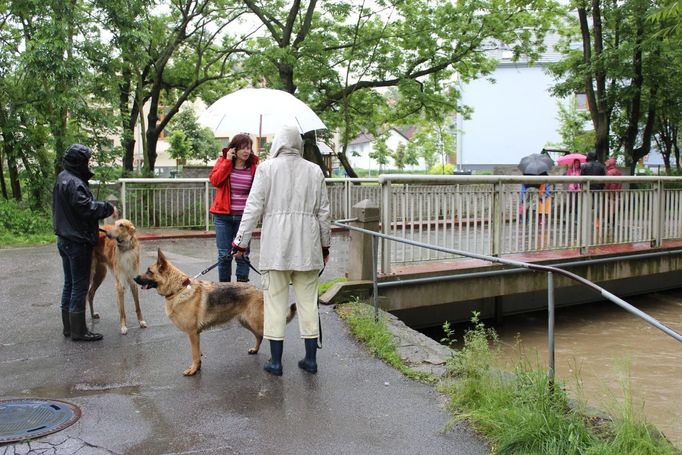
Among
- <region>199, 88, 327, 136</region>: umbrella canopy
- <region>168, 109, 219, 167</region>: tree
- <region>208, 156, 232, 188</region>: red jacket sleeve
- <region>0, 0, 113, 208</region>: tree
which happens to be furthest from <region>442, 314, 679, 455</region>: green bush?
<region>168, 109, 219, 167</region>: tree

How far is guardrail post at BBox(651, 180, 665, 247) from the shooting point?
1077 cm

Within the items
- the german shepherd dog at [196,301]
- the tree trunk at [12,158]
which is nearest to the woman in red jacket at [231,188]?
the german shepherd dog at [196,301]

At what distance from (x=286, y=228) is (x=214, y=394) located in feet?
4.65

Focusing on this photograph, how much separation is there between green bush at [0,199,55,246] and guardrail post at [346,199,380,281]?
8563 millimetres

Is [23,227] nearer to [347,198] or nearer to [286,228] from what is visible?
[347,198]

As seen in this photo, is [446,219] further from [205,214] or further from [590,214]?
[205,214]

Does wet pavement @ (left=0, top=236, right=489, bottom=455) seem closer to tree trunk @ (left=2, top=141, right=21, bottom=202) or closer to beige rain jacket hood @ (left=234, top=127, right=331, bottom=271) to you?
beige rain jacket hood @ (left=234, top=127, right=331, bottom=271)

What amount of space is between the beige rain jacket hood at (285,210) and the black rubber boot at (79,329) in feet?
6.87

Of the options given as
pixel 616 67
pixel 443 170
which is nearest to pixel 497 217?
pixel 616 67

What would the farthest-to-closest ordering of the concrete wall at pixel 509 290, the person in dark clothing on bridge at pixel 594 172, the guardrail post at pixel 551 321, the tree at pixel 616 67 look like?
the tree at pixel 616 67, the person in dark clothing on bridge at pixel 594 172, the concrete wall at pixel 509 290, the guardrail post at pixel 551 321

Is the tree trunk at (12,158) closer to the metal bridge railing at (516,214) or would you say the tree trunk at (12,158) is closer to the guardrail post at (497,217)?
the metal bridge railing at (516,214)

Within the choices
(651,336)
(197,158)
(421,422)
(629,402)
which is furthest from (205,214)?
(197,158)

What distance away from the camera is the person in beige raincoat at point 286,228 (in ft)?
17.3

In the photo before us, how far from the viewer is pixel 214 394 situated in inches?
202
